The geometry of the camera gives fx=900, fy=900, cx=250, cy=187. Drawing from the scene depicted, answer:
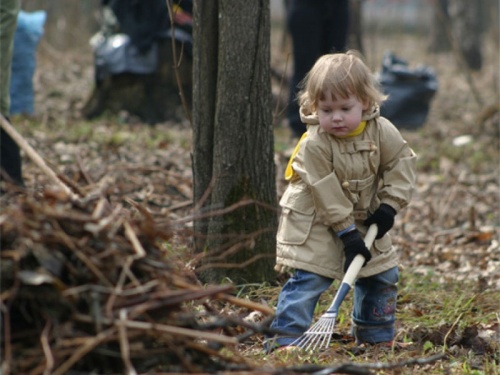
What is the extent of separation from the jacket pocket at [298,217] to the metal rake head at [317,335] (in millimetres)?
367

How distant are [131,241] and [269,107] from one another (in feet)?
7.06

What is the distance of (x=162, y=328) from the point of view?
7.95 feet

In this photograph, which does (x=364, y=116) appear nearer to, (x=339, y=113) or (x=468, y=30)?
(x=339, y=113)

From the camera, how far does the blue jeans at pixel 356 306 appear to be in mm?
3945

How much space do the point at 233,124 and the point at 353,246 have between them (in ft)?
3.38

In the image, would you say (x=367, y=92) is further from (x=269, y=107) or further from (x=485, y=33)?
(x=485, y=33)

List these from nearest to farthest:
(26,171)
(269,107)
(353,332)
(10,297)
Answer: (10,297)
(353,332)
(269,107)
(26,171)

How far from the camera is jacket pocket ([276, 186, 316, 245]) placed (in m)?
3.94

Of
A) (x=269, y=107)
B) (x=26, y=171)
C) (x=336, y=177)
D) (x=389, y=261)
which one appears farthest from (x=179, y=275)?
(x=26, y=171)

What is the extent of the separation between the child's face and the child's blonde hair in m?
0.02

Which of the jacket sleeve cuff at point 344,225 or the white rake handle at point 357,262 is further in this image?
the jacket sleeve cuff at point 344,225

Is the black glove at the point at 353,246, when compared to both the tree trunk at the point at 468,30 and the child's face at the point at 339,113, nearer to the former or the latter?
the child's face at the point at 339,113

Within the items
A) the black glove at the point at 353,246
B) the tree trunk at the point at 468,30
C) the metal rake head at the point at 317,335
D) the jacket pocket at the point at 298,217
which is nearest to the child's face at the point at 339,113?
the jacket pocket at the point at 298,217

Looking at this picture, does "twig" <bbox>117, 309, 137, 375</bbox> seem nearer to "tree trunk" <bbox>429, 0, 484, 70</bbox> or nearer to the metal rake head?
the metal rake head
